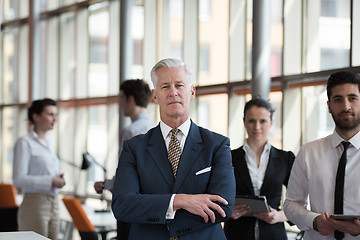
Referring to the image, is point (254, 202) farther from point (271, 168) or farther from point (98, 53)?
point (98, 53)

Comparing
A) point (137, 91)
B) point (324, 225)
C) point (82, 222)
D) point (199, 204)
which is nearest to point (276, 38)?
point (137, 91)

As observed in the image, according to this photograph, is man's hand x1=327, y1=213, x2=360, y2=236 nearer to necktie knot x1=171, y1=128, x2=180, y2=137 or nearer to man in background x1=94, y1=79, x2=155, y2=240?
necktie knot x1=171, y1=128, x2=180, y2=137

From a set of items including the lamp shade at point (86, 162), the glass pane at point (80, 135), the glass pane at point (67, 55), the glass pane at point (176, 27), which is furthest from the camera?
the glass pane at point (67, 55)

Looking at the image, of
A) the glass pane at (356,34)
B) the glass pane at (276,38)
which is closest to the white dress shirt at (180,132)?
the glass pane at (356,34)

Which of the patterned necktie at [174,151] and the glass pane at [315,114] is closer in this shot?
the patterned necktie at [174,151]

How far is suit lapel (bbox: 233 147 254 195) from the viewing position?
12.5 ft

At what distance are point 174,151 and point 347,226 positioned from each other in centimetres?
100

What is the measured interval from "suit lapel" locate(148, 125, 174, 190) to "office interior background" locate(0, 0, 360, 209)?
2816 mm

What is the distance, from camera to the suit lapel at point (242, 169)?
3.82 m

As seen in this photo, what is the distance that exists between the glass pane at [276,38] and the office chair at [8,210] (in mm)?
3618

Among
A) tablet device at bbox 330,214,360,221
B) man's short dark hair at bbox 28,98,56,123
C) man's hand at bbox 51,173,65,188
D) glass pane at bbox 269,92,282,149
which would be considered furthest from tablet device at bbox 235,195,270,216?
glass pane at bbox 269,92,282,149

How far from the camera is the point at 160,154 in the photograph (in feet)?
8.26

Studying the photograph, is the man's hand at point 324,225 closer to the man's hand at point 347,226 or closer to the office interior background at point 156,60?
the man's hand at point 347,226

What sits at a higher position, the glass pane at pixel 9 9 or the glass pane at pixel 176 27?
the glass pane at pixel 9 9
